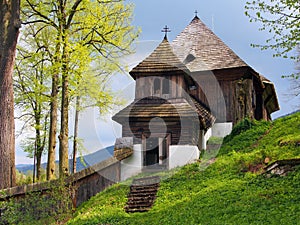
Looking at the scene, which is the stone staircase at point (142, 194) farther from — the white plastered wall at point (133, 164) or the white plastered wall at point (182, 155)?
the white plastered wall at point (182, 155)

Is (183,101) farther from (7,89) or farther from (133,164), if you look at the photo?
(7,89)

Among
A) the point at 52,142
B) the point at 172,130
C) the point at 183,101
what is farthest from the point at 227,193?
the point at 52,142

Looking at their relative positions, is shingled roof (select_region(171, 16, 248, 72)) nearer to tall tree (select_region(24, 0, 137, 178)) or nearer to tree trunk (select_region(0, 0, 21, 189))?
tall tree (select_region(24, 0, 137, 178))

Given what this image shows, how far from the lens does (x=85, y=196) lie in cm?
1639

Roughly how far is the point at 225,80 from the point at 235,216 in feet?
51.7

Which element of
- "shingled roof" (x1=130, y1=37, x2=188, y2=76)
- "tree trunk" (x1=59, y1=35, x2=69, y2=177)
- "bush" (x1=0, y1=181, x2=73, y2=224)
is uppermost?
"shingled roof" (x1=130, y1=37, x2=188, y2=76)

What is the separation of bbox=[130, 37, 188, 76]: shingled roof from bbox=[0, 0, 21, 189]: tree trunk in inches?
315

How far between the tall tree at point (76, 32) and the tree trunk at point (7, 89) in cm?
277

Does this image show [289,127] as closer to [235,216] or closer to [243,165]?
[243,165]

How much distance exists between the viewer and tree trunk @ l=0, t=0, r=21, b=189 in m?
14.9

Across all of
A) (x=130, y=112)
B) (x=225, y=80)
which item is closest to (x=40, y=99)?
(x=130, y=112)

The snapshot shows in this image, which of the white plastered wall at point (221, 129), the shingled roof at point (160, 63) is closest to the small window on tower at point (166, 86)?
the shingled roof at point (160, 63)

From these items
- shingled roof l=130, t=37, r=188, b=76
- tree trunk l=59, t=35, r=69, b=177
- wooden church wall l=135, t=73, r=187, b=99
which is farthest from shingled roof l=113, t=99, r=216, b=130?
tree trunk l=59, t=35, r=69, b=177

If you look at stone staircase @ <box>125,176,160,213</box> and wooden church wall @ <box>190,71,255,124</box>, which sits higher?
wooden church wall @ <box>190,71,255,124</box>
